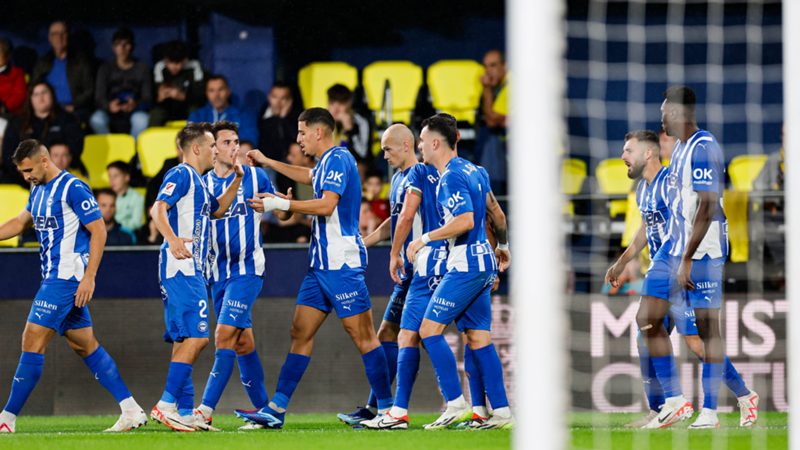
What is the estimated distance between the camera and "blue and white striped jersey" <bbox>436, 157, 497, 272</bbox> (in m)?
4.76

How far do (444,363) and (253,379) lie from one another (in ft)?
4.48

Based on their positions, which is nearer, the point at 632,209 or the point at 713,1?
the point at 632,209

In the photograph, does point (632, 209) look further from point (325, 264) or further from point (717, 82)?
Result: point (325, 264)

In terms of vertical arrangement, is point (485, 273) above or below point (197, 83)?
below

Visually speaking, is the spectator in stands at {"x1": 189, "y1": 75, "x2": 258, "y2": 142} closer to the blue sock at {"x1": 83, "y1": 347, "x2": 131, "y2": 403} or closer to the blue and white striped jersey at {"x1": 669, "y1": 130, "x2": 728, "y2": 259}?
the blue sock at {"x1": 83, "y1": 347, "x2": 131, "y2": 403}

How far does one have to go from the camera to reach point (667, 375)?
5.06 m

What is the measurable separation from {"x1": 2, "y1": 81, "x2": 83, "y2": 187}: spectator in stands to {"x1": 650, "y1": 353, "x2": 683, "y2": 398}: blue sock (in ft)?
17.9

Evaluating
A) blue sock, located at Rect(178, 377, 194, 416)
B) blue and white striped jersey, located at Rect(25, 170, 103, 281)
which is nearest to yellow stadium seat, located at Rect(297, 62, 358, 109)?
blue and white striped jersey, located at Rect(25, 170, 103, 281)

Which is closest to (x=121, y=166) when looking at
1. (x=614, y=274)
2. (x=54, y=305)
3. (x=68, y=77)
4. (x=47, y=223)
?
(x=68, y=77)

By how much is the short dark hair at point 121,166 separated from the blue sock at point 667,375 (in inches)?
198

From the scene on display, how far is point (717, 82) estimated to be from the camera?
872 cm

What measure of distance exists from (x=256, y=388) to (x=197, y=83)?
3.64 meters

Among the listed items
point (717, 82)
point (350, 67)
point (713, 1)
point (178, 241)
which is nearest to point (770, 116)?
point (717, 82)

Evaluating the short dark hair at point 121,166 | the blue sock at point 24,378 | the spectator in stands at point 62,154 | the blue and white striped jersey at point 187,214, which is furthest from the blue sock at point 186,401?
the spectator in stands at point 62,154
